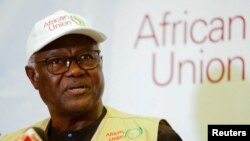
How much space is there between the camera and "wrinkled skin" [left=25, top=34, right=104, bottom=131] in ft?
4.10

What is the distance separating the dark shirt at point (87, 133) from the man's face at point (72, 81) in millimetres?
50

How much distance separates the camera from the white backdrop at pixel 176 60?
4.18 ft

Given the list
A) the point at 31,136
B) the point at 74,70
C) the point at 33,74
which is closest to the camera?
the point at 31,136

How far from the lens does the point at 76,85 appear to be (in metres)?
1.25

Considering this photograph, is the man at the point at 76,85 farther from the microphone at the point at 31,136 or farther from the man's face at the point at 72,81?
the microphone at the point at 31,136

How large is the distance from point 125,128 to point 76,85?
0.16 meters

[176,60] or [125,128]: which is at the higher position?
[176,60]

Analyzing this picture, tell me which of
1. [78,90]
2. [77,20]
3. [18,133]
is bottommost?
[18,133]

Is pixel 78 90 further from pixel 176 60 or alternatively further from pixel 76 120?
pixel 176 60

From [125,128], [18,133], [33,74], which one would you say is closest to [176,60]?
[125,128]

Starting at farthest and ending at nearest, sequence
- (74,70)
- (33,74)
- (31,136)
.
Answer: (33,74)
(74,70)
(31,136)

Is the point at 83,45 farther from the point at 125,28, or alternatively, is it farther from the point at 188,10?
the point at 188,10

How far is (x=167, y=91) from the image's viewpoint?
1.35 meters

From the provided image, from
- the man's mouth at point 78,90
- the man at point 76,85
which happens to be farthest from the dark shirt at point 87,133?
the man's mouth at point 78,90
